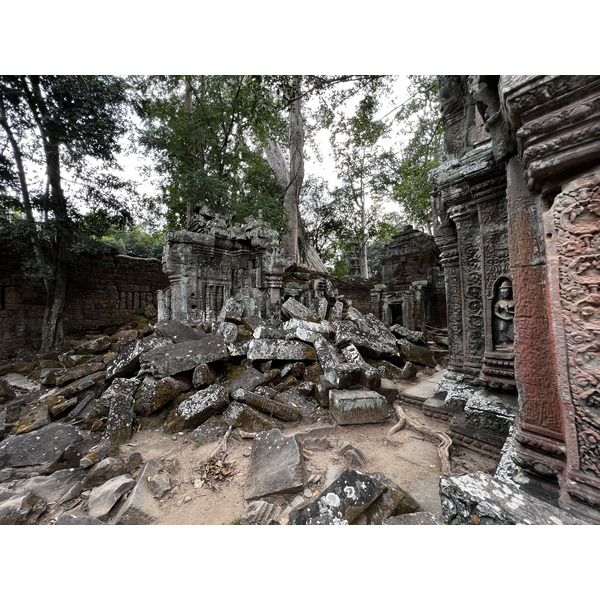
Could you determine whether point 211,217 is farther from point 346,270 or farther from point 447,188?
point 346,270

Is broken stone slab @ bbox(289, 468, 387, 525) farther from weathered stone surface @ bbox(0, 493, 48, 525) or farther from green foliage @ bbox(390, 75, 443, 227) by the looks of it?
green foliage @ bbox(390, 75, 443, 227)

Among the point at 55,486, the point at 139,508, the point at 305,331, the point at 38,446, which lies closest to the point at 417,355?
the point at 305,331

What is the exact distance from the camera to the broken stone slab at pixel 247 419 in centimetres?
260

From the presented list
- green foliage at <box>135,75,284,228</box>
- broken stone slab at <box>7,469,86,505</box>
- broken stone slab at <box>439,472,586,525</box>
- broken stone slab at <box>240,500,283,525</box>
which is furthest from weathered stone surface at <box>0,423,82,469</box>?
green foliage at <box>135,75,284,228</box>

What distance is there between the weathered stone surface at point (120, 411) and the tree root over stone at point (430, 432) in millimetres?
2665

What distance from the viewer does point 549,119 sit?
1.16 m

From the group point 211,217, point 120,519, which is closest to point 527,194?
point 120,519

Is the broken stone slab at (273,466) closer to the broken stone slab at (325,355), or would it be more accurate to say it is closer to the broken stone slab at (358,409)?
the broken stone slab at (358,409)

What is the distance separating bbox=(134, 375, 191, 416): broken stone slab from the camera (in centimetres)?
279

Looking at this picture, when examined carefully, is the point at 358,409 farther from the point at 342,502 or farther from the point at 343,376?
the point at 342,502

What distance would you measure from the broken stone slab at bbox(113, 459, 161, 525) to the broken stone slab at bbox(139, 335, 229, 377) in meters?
1.43

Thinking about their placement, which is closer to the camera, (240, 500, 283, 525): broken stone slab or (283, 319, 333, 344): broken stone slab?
(240, 500, 283, 525): broken stone slab

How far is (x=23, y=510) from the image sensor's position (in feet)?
5.34

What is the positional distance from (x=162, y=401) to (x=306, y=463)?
70.4 inches
